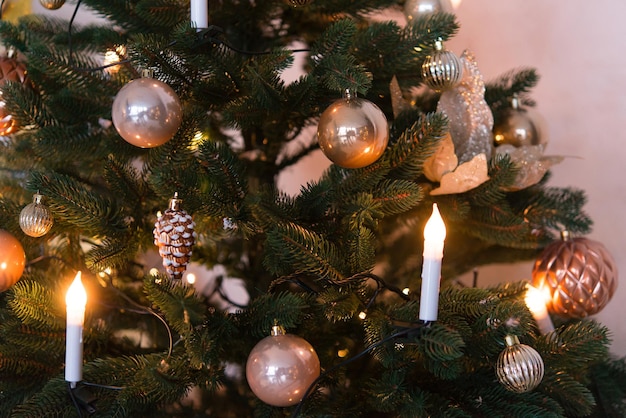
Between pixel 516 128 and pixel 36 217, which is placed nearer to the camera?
pixel 36 217

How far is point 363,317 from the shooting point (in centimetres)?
59

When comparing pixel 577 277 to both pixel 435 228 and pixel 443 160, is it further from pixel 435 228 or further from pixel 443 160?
pixel 435 228

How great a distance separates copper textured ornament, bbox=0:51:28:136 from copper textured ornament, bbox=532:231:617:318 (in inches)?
27.5

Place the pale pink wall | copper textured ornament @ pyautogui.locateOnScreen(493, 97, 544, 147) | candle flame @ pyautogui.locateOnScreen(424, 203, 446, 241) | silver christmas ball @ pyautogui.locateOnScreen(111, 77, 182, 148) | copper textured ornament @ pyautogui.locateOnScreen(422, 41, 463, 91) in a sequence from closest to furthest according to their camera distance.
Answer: candle flame @ pyautogui.locateOnScreen(424, 203, 446, 241) < silver christmas ball @ pyautogui.locateOnScreen(111, 77, 182, 148) < copper textured ornament @ pyautogui.locateOnScreen(422, 41, 463, 91) < copper textured ornament @ pyautogui.locateOnScreen(493, 97, 544, 147) < the pale pink wall

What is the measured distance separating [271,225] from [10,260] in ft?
0.95

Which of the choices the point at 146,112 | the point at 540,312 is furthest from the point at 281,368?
the point at 540,312

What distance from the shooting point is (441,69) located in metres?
0.68

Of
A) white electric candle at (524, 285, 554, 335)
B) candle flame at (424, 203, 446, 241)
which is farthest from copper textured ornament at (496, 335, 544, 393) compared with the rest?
white electric candle at (524, 285, 554, 335)

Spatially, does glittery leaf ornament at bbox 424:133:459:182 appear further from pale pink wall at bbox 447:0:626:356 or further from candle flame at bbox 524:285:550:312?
pale pink wall at bbox 447:0:626:356

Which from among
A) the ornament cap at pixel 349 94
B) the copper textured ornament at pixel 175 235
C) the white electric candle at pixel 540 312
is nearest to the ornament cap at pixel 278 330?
the copper textured ornament at pixel 175 235

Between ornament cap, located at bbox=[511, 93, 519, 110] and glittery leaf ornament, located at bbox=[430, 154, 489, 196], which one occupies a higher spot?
ornament cap, located at bbox=[511, 93, 519, 110]

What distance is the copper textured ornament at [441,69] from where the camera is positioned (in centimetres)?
68

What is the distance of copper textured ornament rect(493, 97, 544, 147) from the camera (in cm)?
83

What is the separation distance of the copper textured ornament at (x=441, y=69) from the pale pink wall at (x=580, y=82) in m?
0.40
